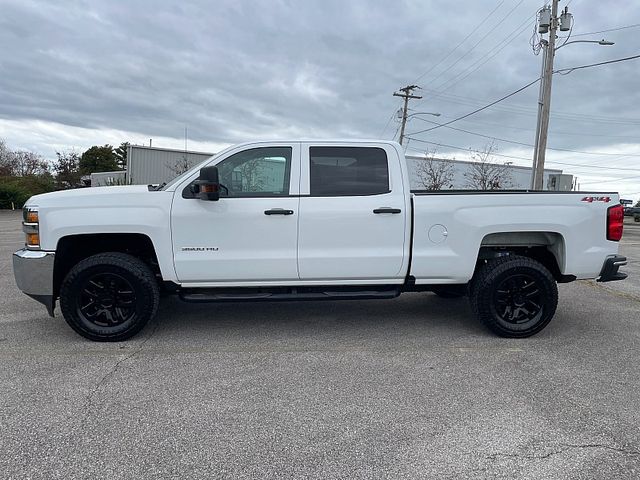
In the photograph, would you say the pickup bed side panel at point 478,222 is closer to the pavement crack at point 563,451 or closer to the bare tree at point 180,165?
the pavement crack at point 563,451

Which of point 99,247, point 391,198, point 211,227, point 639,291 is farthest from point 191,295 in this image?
point 639,291

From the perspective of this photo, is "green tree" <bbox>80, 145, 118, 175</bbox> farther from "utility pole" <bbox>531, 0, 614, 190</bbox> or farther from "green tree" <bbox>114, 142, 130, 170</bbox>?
"utility pole" <bbox>531, 0, 614, 190</bbox>

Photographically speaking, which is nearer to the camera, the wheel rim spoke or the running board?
the wheel rim spoke

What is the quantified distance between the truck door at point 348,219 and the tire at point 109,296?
157 cm

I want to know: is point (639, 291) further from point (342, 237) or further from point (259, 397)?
point (259, 397)

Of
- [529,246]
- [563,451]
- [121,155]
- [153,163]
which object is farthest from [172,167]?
[121,155]

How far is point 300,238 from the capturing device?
15.1 ft

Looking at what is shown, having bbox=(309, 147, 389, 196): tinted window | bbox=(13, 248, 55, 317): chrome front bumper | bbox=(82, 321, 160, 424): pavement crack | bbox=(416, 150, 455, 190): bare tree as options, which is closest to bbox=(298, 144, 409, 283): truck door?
bbox=(309, 147, 389, 196): tinted window

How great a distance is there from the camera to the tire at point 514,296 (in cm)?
477

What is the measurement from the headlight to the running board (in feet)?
4.66

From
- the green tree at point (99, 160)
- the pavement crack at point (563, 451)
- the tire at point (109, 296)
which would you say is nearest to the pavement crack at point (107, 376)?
the tire at point (109, 296)

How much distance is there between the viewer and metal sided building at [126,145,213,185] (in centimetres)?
3028

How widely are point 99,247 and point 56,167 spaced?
5150cm

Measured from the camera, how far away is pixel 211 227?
4508 mm
